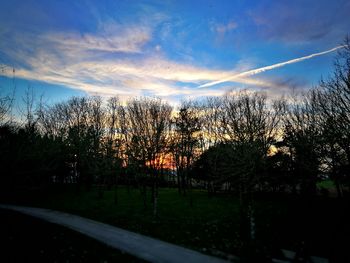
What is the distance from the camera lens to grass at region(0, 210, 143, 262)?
924 centimetres

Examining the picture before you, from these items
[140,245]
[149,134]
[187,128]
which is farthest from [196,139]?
[140,245]

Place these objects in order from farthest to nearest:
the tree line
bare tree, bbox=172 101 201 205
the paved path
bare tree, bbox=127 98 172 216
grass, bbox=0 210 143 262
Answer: bare tree, bbox=172 101 201 205 → bare tree, bbox=127 98 172 216 → the tree line → the paved path → grass, bbox=0 210 143 262

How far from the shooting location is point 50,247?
1062 cm

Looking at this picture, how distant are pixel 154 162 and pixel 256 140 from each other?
961cm

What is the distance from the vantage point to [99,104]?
41.7m

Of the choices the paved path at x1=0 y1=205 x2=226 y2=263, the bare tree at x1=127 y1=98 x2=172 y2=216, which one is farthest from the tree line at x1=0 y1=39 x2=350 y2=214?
the paved path at x1=0 y1=205 x2=226 y2=263

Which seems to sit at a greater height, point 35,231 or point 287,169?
point 287,169

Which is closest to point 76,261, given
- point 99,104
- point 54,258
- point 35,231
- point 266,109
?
point 54,258

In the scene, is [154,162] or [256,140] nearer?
[256,140]

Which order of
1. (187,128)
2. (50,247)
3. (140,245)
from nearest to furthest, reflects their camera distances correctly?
(50,247)
(140,245)
(187,128)

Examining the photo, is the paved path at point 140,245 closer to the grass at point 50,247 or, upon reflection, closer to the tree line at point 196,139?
the grass at point 50,247

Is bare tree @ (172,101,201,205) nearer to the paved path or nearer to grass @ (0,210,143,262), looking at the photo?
the paved path

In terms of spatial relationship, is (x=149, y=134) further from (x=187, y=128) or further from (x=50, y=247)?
(x=187, y=128)

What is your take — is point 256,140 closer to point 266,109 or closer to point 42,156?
point 266,109
